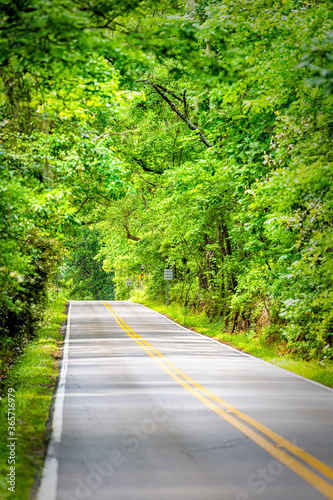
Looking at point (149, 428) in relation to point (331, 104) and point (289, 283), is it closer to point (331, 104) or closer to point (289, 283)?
point (331, 104)

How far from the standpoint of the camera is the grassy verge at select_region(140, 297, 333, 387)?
13148mm

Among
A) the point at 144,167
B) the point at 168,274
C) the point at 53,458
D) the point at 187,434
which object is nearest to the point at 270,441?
the point at 187,434

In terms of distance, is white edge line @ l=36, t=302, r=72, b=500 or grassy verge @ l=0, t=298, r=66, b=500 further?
grassy verge @ l=0, t=298, r=66, b=500

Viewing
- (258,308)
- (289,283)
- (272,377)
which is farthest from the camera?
(258,308)

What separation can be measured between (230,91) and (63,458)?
31.7ft

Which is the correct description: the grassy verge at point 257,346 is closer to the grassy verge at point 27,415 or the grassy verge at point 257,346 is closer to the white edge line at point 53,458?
the white edge line at point 53,458

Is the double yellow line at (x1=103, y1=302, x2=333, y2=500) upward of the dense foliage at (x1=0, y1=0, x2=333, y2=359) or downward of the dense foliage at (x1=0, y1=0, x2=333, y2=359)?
downward

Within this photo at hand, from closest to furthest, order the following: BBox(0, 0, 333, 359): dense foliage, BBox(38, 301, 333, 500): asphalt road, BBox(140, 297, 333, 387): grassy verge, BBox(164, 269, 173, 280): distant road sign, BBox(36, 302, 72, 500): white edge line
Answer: BBox(36, 302, 72, 500): white edge line → BBox(38, 301, 333, 500): asphalt road → BBox(0, 0, 333, 359): dense foliage → BBox(140, 297, 333, 387): grassy verge → BBox(164, 269, 173, 280): distant road sign

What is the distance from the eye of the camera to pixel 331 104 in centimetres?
A: 890

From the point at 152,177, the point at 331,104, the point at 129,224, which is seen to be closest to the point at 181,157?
the point at 152,177

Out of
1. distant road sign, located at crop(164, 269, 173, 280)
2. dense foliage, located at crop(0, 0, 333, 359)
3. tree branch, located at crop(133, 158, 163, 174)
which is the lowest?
distant road sign, located at crop(164, 269, 173, 280)

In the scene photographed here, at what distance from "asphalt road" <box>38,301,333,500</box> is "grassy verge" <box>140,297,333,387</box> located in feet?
1.79

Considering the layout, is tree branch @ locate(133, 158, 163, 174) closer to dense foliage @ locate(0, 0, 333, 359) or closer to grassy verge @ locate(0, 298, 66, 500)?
dense foliage @ locate(0, 0, 333, 359)

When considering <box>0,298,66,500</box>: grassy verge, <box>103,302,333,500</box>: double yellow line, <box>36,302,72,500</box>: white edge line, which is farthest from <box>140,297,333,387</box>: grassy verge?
<box>0,298,66,500</box>: grassy verge
